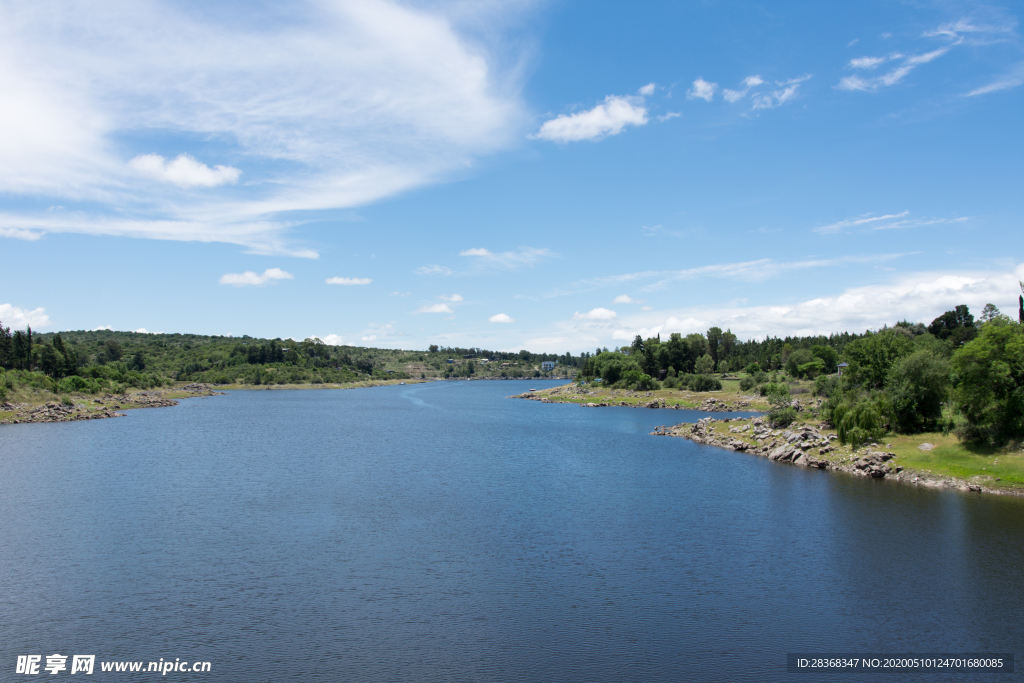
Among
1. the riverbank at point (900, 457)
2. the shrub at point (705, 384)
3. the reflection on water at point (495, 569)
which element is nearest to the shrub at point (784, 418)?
the riverbank at point (900, 457)

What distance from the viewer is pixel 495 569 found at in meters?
26.6

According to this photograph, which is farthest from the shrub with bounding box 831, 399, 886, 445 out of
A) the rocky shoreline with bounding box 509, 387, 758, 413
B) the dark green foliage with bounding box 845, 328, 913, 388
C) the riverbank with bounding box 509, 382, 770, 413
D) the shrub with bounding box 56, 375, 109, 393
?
the shrub with bounding box 56, 375, 109, 393

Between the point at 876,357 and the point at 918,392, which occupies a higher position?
the point at 876,357

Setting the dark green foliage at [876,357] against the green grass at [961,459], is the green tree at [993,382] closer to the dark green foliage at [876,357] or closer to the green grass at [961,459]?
the green grass at [961,459]

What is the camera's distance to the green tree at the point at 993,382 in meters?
43.1

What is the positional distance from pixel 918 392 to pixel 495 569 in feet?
152

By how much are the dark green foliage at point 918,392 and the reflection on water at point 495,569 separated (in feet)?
39.5

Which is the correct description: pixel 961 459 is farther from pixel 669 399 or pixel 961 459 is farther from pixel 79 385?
pixel 79 385

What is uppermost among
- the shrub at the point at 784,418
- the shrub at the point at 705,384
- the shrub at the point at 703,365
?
the shrub at the point at 703,365

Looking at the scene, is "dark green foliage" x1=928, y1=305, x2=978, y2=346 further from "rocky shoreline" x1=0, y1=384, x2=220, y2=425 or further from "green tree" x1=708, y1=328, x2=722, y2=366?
"rocky shoreline" x1=0, y1=384, x2=220, y2=425

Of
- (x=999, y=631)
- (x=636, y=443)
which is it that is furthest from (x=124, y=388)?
(x=999, y=631)

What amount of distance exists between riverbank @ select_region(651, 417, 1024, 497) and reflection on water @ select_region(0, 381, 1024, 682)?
329 cm

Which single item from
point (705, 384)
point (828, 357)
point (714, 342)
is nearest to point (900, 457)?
point (705, 384)

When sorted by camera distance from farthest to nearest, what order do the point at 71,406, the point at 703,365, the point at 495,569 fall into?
the point at 703,365 → the point at 71,406 → the point at 495,569
